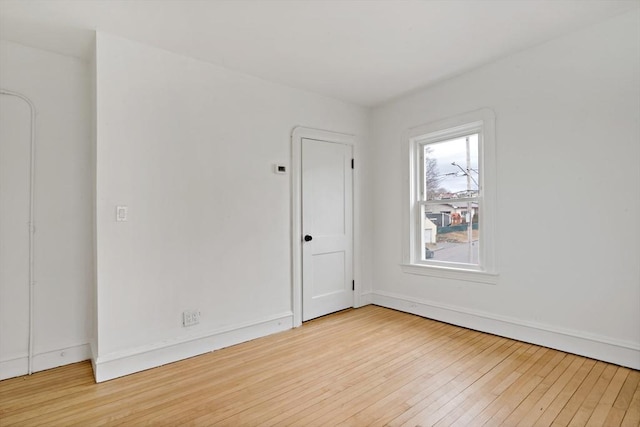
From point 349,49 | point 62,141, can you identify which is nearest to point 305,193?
point 349,49

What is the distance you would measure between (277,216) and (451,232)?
1.94m

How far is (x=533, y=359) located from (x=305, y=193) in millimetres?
2557

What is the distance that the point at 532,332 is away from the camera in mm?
2879

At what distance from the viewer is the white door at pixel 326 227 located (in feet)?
12.0

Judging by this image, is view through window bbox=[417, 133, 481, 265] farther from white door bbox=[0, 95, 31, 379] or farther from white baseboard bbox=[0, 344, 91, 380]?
white door bbox=[0, 95, 31, 379]

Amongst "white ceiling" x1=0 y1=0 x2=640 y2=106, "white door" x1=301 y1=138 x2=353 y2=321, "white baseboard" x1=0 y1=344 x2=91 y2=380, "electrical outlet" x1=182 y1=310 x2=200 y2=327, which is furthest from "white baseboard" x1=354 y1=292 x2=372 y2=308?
"white baseboard" x1=0 y1=344 x2=91 y2=380

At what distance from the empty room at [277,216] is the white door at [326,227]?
22cm

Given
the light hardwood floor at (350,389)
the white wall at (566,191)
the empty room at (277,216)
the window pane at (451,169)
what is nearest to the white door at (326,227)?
the empty room at (277,216)

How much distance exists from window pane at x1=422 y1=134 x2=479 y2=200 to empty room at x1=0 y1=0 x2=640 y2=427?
0.05 metres

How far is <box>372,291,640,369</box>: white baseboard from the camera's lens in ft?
8.00

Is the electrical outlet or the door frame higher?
the door frame

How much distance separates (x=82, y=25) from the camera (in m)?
2.36

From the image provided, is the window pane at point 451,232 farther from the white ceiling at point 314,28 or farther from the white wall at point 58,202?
the white wall at point 58,202

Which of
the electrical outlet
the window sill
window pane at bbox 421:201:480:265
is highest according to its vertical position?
window pane at bbox 421:201:480:265
